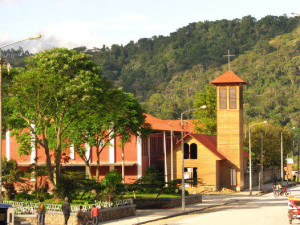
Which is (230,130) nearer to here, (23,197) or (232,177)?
(232,177)

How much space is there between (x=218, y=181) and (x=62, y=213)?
1578 inches

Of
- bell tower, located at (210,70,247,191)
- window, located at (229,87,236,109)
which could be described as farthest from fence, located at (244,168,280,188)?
window, located at (229,87,236,109)

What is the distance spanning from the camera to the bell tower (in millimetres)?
75500

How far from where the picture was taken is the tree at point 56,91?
4084 cm

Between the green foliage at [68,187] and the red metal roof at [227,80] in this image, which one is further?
the red metal roof at [227,80]

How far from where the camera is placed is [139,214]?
44.2 m

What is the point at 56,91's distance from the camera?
41.3 metres

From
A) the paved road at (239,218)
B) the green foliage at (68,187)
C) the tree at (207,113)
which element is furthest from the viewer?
the tree at (207,113)

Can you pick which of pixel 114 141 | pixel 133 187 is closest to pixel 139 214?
pixel 133 187

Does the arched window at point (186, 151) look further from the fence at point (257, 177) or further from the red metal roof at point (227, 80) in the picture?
the fence at point (257, 177)

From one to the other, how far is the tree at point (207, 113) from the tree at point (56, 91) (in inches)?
2367

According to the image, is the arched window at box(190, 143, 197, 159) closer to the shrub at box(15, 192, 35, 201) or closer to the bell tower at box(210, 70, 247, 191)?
the bell tower at box(210, 70, 247, 191)

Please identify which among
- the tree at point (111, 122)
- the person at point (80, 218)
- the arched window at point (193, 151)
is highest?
the tree at point (111, 122)

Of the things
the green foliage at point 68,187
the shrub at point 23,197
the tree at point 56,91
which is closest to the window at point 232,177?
the tree at point 56,91
